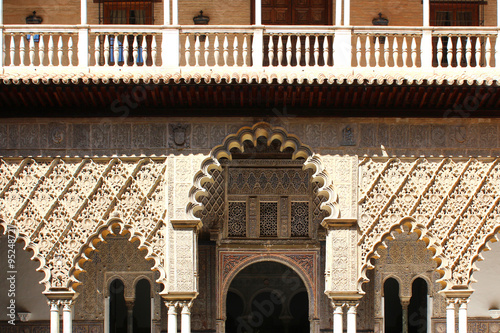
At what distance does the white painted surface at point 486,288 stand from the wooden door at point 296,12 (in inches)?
140

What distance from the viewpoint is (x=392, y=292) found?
11.4 meters

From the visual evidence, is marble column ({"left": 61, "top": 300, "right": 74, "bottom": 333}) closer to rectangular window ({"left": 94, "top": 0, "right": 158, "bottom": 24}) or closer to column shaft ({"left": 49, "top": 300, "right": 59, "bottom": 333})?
column shaft ({"left": 49, "top": 300, "right": 59, "bottom": 333})

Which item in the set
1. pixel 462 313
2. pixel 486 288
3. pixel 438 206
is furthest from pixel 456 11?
pixel 462 313

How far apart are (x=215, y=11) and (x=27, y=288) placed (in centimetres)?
409

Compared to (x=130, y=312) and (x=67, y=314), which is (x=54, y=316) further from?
(x=130, y=312)

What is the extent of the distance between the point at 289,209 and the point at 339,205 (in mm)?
2055

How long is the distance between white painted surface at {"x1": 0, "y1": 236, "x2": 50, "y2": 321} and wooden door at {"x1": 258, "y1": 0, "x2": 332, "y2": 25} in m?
4.13

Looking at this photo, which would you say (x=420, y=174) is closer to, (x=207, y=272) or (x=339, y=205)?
(x=339, y=205)

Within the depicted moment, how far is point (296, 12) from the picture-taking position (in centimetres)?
1105

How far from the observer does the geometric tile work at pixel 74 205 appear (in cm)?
911

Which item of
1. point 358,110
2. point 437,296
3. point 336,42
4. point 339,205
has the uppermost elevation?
point 336,42

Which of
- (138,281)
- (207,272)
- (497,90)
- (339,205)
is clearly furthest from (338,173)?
(138,281)

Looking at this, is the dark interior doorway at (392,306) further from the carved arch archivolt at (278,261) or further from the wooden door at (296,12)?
the wooden door at (296,12)

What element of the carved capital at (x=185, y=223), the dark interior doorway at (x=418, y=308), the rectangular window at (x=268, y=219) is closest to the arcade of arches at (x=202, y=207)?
the carved capital at (x=185, y=223)
